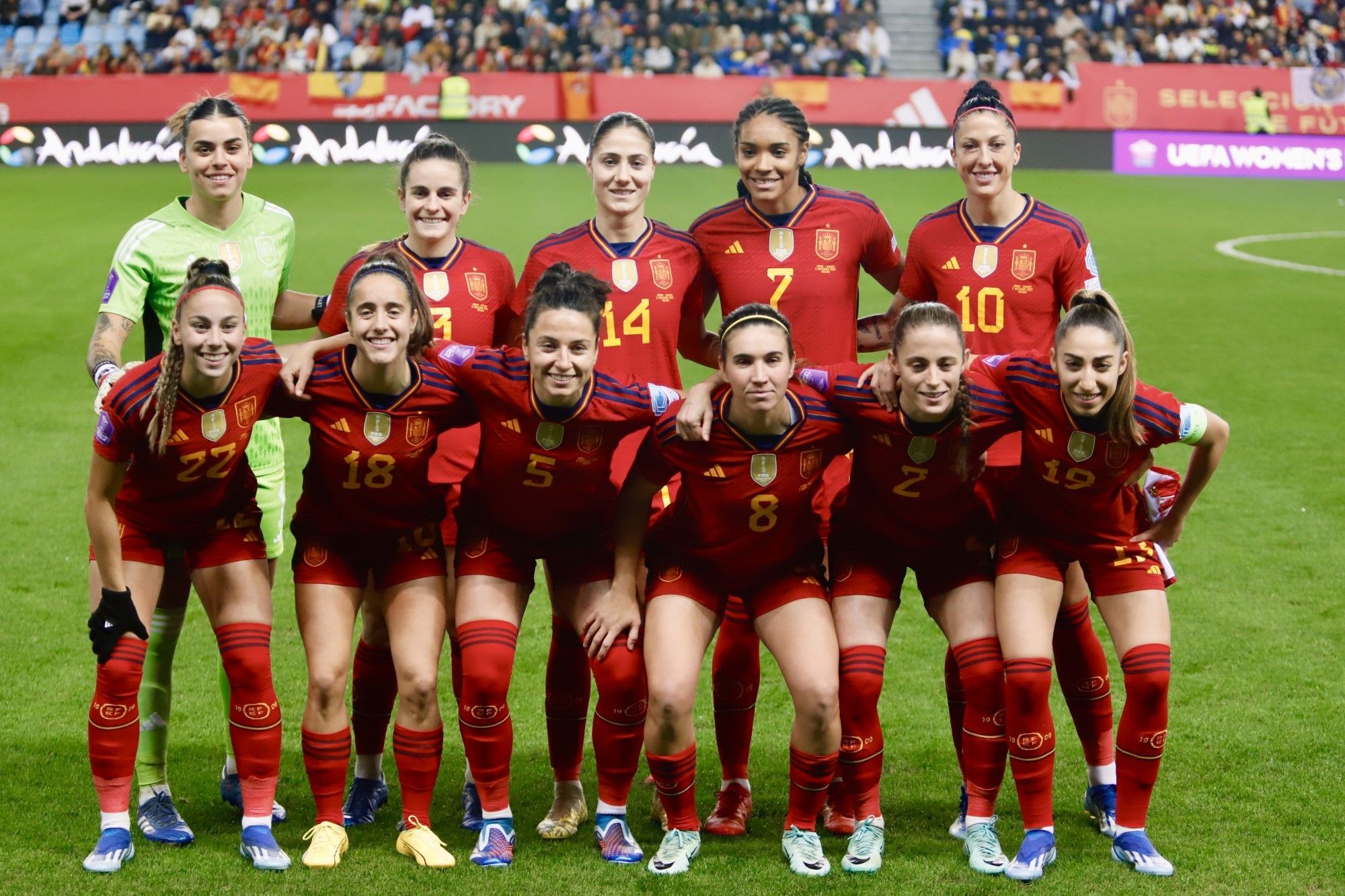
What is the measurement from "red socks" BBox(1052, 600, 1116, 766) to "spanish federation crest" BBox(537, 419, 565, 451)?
176 cm

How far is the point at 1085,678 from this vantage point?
496 centimetres

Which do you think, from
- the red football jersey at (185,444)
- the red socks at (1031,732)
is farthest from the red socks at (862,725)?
the red football jersey at (185,444)

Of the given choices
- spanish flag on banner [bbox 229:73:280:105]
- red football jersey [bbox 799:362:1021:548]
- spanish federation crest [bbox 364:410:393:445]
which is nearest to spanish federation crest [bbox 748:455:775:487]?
red football jersey [bbox 799:362:1021:548]

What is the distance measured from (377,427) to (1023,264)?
2.35 metres

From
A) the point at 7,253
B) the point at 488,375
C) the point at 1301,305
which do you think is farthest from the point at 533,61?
the point at 488,375

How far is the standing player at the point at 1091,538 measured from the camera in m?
4.47

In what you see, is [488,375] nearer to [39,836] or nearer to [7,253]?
[39,836]

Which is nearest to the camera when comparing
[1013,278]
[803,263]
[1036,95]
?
[1013,278]

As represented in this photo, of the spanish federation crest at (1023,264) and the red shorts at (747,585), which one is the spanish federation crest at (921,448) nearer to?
the red shorts at (747,585)

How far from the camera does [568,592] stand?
4.85 m

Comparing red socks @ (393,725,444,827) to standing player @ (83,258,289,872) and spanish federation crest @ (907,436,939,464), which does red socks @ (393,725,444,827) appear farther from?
spanish federation crest @ (907,436,939,464)

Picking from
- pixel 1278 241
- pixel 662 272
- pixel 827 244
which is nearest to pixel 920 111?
pixel 1278 241

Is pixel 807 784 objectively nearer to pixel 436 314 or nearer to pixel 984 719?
pixel 984 719

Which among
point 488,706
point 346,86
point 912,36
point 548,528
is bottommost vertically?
point 488,706
